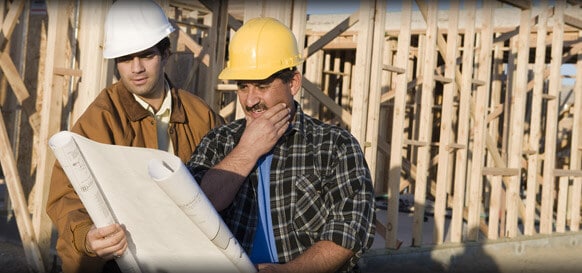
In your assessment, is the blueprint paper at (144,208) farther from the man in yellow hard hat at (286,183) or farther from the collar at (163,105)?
the collar at (163,105)

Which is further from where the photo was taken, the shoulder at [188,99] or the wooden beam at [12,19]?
the wooden beam at [12,19]

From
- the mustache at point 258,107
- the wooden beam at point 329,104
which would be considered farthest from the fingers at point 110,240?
the wooden beam at point 329,104

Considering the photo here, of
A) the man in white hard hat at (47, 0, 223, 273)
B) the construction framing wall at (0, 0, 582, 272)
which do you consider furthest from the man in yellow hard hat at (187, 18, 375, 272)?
the construction framing wall at (0, 0, 582, 272)

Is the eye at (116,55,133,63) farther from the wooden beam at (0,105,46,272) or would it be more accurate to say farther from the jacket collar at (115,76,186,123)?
the wooden beam at (0,105,46,272)

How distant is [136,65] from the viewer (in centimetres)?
341

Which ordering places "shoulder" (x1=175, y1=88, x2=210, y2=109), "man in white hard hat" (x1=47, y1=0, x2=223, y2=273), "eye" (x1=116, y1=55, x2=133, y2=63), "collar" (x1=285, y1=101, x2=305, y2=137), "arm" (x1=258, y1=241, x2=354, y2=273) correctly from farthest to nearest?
"shoulder" (x1=175, y1=88, x2=210, y2=109) < "eye" (x1=116, y1=55, x2=133, y2=63) < "man in white hard hat" (x1=47, y1=0, x2=223, y2=273) < "collar" (x1=285, y1=101, x2=305, y2=137) < "arm" (x1=258, y1=241, x2=354, y2=273)

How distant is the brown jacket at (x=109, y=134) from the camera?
2838mm

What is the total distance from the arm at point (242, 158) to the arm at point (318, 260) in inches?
10.4

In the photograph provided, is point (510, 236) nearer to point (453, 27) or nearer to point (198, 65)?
point (453, 27)

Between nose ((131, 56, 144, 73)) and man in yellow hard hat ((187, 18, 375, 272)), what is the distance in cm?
70

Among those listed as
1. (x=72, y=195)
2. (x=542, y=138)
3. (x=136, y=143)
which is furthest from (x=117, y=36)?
(x=542, y=138)

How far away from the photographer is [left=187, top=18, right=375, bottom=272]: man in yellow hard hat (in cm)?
251

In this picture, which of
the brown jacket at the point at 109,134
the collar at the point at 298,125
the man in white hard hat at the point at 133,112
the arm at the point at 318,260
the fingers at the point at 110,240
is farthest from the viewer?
the man in white hard hat at the point at 133,112

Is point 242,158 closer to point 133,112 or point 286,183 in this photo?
point 286,183
